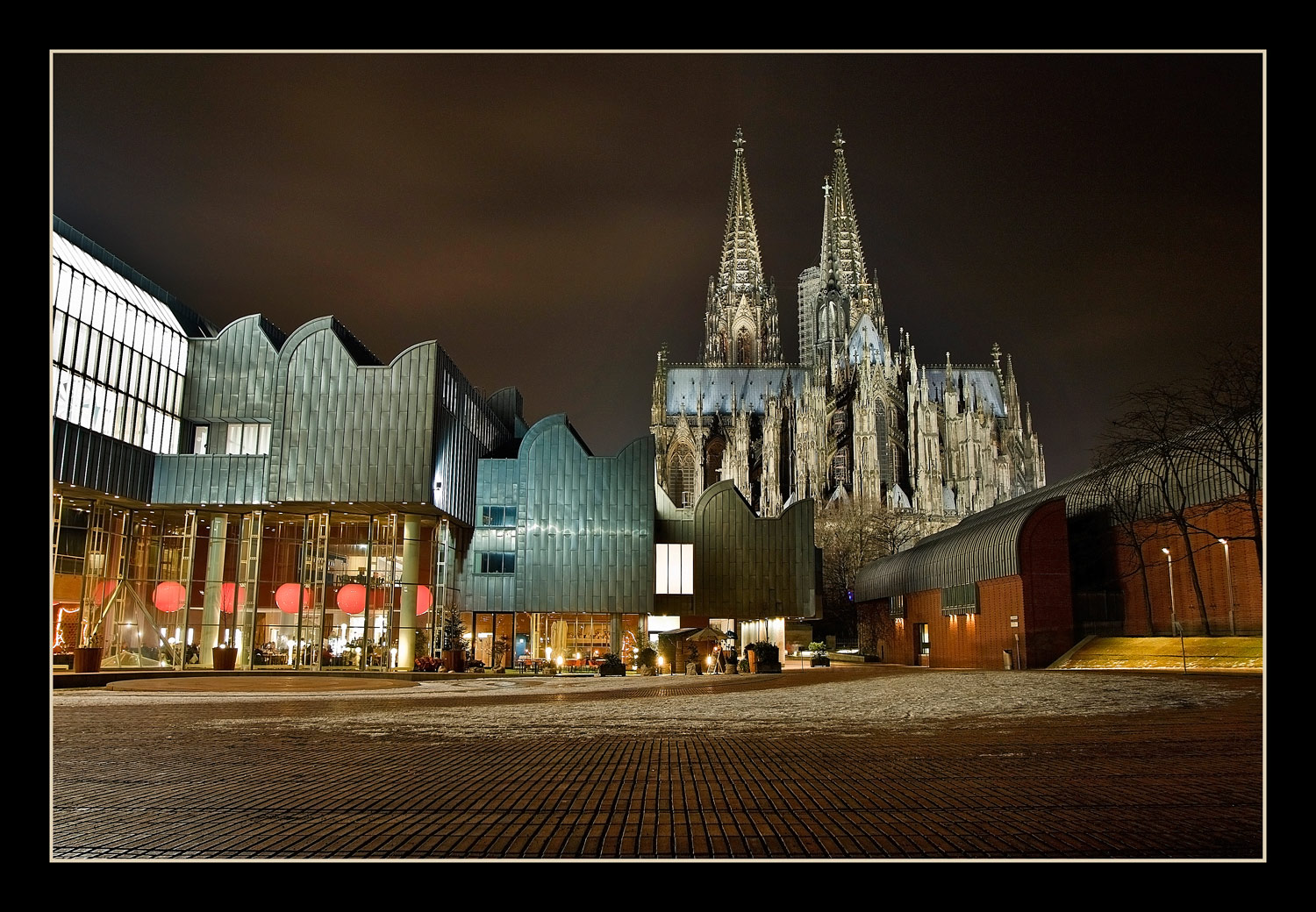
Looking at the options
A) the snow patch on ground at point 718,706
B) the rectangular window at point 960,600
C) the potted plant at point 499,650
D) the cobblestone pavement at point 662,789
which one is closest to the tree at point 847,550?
the rectangular window at point 960,600

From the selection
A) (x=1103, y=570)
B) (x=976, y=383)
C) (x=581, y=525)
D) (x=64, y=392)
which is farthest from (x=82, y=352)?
(x=976, y=383)

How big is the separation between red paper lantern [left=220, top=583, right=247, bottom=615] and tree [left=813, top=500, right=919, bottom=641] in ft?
124

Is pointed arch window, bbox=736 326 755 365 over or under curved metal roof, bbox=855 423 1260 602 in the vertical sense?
over

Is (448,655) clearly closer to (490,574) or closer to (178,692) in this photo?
(490,574)

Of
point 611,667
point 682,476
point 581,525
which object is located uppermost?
point 682,476

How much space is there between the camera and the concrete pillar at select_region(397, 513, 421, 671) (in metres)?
33.7

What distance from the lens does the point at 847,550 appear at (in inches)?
2447

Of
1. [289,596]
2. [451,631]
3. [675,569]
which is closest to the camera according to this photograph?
[289,596]

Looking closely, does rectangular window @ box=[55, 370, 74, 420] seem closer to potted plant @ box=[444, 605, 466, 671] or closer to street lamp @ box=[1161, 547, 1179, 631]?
potted plant @ box=[444, 605, 466, 671]

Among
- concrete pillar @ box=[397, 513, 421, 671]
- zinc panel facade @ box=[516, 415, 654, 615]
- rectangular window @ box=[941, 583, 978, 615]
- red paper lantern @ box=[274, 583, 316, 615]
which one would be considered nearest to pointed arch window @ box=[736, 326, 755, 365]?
zinc panel facade @ box=[516, 415, 654, 615]

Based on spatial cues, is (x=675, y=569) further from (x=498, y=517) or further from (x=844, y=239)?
(x=844, y=239)

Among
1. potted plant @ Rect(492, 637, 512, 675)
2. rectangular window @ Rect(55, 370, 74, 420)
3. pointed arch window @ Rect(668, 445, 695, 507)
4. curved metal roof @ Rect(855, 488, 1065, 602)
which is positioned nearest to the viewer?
rectangular window @ Rect(55, 370, 74, 420)

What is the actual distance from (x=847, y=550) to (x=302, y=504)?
39398 millimetres
